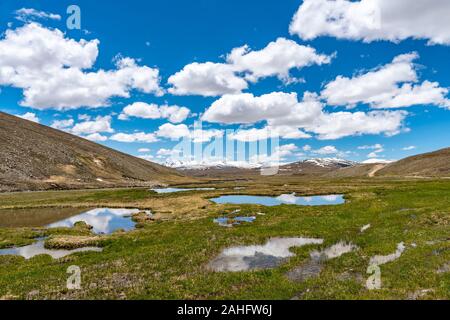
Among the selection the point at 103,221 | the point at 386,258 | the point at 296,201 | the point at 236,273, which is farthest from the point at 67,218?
the point at 386,258

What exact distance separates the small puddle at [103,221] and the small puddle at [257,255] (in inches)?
815

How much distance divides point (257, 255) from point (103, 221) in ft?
108

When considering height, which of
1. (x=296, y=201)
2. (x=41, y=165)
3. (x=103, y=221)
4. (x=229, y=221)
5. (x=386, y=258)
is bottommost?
(x=103, y=221)

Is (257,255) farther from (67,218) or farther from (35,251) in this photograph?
(67,218)

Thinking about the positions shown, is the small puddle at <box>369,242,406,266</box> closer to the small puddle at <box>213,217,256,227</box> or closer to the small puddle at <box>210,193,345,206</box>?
the small puddle at <box>213,217,256,227</box>

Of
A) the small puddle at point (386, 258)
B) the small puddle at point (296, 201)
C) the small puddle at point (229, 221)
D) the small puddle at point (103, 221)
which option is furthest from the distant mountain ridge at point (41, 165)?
the small puddle at point (386, 258)

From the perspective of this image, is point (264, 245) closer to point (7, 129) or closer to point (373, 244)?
point (373, 244)

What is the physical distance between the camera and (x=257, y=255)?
81.5ft

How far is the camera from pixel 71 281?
64.0 feet

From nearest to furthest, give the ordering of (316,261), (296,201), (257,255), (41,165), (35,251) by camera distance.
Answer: (316,261)
(257,255)
(35,251)
(296,201)
(41,165)

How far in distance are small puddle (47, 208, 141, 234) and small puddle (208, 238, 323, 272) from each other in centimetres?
2069

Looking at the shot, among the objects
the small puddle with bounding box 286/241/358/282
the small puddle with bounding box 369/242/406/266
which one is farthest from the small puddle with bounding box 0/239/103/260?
the small puddle with bounding box 369/242/406/266
